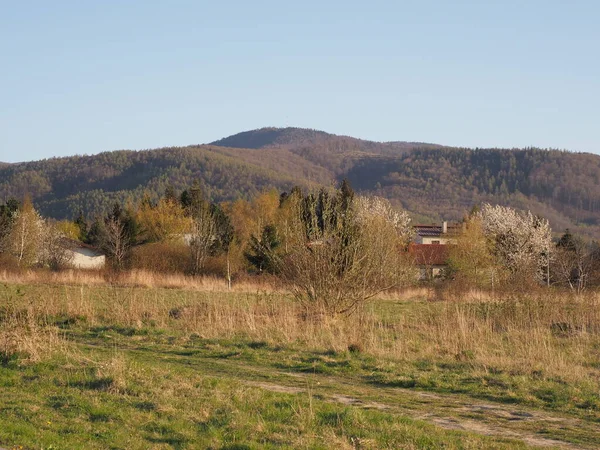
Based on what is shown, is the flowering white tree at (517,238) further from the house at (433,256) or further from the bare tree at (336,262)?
the bare tree at (336,262)

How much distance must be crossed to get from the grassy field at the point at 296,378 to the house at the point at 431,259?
3472 cm

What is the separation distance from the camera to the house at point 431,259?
5675cm

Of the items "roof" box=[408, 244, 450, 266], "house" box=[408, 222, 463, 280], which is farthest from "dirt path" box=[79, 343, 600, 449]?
"roof" box=[408, 244, 450, 266]

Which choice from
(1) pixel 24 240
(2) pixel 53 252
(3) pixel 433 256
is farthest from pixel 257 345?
(3) pixel 433 256

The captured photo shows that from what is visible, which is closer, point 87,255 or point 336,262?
point 336,262

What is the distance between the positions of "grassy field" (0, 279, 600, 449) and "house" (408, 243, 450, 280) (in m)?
34.7

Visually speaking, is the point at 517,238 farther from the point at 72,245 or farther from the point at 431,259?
the point at 72,245

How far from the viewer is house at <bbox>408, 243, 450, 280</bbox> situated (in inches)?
2234

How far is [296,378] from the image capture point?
42.5 ft

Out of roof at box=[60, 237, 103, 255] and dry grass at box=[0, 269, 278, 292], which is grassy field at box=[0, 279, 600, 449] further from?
roof at box=[60, 237, 103, 255]

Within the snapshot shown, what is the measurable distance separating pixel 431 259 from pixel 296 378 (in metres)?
50.9

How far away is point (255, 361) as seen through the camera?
14906 millimetres

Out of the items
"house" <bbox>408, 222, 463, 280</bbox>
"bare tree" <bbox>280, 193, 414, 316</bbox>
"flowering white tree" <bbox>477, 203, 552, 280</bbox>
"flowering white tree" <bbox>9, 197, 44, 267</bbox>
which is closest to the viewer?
"bare tree" <bbox>280, 193, 414, 316</bbox>

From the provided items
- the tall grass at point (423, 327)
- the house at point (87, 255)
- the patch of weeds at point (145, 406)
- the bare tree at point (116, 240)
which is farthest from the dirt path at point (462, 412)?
the house at point (87, 255)
